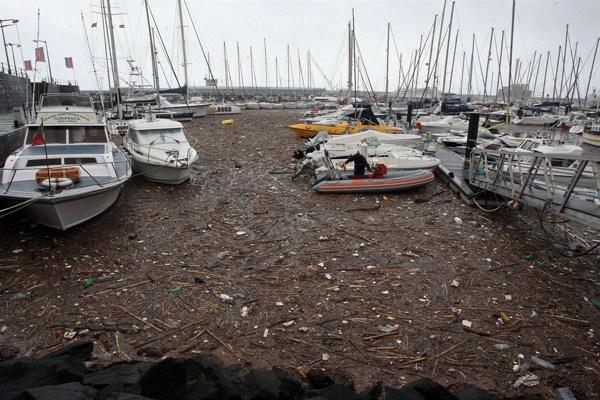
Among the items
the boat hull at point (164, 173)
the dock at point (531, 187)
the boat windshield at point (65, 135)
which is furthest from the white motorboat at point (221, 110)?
the boat windshield at point (65, 135)

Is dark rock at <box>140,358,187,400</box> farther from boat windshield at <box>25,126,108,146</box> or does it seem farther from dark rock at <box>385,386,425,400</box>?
boat windshield at <box>25,126,108,146</box>

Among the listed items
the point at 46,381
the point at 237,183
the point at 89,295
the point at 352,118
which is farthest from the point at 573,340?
the point at 352,118

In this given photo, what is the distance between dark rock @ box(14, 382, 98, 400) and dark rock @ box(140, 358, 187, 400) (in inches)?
16.7

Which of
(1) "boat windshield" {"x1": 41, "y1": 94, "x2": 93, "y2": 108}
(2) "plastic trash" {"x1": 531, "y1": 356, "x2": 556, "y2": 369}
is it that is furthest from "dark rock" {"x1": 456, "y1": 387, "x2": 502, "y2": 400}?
(1) "boat windshield" {"x1": 41, "y1": 94, "x2": 93, "y2": 108}

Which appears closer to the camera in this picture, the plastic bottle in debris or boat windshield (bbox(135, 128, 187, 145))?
the plastic bottle in debris

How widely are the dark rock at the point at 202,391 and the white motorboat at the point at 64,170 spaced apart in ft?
16.1

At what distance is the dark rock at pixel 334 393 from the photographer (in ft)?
10.9

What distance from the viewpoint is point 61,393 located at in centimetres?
301

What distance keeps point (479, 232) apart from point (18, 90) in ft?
106

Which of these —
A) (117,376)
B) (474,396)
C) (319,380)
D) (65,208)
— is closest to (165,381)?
(117,376)

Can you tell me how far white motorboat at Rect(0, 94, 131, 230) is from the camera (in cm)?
720

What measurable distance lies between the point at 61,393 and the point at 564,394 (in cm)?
471

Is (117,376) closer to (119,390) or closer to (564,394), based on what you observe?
(119,390)

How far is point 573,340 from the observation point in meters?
4.69
